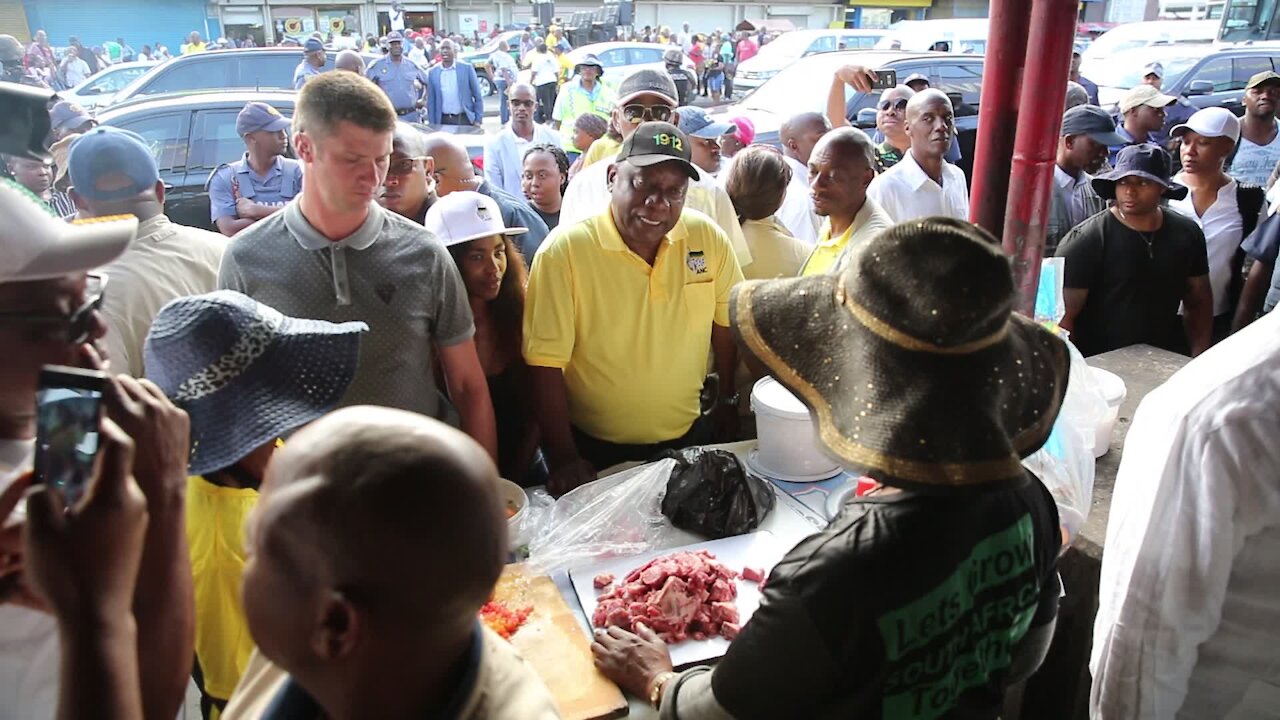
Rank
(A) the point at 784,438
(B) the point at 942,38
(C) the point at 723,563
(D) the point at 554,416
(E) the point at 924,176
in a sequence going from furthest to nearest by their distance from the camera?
(B) the point at 942,38 < (E) the point at 924,176 < (D) the point at 554,416 < (A) the point at 784,438 < (C) the point at 723,563

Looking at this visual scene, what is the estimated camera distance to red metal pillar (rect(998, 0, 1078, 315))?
225 cm

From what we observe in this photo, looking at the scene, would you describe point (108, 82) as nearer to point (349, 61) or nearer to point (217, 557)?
point (349, 61)

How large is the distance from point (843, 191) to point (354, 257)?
6.96ft

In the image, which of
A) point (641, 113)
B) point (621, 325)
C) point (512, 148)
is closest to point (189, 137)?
point (512, 148)

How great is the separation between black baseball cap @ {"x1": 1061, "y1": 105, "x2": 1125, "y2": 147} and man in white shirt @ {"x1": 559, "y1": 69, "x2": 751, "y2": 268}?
100 inches

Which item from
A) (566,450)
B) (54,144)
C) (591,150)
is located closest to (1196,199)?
(591,150)

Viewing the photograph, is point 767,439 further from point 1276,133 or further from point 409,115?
point 409,115

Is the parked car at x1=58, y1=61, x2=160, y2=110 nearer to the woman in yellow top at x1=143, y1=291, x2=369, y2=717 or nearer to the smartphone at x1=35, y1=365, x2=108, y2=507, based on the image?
the woman in yellow top at x1=143, y1=291, x2=369, y2=717

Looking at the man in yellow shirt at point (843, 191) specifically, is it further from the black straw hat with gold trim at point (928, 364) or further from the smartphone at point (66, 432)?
the smartphone at point (66, 432)

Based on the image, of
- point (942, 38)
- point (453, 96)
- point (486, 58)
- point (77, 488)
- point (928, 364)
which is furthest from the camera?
point (486, 58)

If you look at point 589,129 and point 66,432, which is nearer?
point 66,432

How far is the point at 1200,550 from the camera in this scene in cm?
184

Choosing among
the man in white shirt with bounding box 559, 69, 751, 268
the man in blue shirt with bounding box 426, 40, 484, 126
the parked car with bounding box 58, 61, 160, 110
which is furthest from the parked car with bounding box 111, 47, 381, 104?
the man in white shirt with bounding box 559, 69, 751, 268

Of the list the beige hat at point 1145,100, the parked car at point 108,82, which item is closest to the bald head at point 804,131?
the beige hat at point 1145,100
